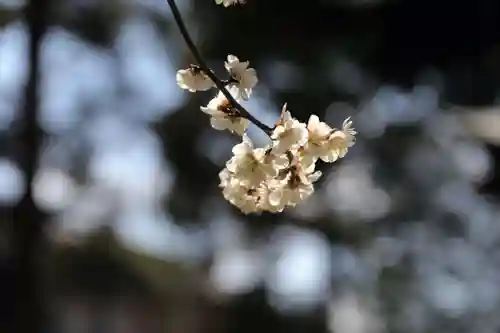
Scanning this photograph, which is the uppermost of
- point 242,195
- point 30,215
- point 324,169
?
point 242,195

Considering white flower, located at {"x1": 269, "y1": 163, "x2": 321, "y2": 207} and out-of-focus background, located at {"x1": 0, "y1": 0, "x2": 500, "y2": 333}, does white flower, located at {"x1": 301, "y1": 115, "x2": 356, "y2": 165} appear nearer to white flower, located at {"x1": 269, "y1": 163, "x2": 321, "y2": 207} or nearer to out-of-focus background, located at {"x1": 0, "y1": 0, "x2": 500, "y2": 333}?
white flower, located at {"x1": 269, "y1": 163, "x2": 321, "y2": 207}

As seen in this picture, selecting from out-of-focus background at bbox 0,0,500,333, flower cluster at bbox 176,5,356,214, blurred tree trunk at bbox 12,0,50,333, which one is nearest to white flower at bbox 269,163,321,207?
flower cluster at bbox 176,5,356,214

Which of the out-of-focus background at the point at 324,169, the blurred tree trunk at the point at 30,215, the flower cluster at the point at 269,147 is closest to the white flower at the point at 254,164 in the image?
the flower cluster at the point at 269,147

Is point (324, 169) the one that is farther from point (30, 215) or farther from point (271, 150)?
point (271, 150)

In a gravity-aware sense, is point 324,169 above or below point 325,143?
below

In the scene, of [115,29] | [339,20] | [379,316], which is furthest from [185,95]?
[379,316]

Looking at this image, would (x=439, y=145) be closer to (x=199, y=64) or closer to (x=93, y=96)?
(x=93, y=96)

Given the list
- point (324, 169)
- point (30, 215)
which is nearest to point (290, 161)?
point (324, 169)
